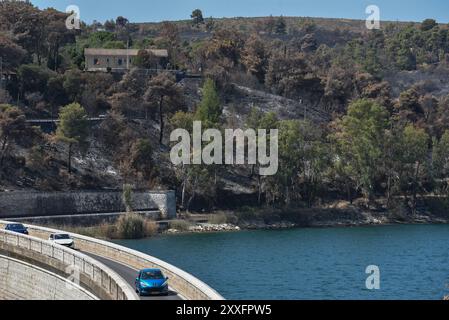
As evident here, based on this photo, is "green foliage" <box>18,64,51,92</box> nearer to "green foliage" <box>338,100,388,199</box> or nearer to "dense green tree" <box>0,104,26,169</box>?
"dense green tree" <box>0,104,26,169</box>

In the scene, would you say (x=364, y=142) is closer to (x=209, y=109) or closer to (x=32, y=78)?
(x=209, y=109)

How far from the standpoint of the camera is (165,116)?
126 metres

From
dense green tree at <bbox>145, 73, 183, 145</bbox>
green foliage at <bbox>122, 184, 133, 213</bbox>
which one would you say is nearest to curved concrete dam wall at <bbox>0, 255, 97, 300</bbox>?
green foliage at <bbox>122, 184, 133, 213</bbox>

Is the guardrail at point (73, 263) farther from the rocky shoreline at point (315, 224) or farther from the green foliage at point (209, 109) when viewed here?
the green foliage at point (209, 109)

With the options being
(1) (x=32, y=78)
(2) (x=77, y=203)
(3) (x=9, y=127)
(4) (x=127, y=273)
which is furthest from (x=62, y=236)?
(1) (x=32, y=78)

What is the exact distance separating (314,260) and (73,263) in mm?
33341

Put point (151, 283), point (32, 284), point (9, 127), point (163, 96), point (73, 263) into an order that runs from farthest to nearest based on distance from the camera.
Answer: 1. point (163, 96)
2. point (9, 127)
3. point (32, 284)
4. point (73, 263)
5. point (151, 283)

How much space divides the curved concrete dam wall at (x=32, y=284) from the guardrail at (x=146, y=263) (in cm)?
382

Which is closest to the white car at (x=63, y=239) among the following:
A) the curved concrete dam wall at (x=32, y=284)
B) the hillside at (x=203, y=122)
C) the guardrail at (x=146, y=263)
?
the guardrail at (x=146, y=263)

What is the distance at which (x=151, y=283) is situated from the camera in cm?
4247

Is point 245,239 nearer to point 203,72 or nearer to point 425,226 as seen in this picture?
point 425,226

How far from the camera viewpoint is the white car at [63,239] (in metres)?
59.3
